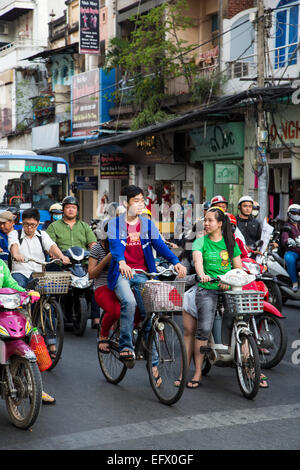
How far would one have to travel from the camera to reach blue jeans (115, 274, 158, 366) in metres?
6.13

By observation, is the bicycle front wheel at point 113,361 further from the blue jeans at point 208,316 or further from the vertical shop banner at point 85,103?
the vertical shop banner at point 85,103

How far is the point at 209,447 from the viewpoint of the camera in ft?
15.9

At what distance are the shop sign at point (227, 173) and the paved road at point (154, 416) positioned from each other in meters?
13.3

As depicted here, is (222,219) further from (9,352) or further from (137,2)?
(137,2)

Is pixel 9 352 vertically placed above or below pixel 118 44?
below

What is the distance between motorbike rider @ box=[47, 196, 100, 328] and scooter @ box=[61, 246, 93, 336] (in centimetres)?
17

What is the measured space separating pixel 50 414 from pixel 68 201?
4236mm

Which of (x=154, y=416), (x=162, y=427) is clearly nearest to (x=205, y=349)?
(x=154, y=416)

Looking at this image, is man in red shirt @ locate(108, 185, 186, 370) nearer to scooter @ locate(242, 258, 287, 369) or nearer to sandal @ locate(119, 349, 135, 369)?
sandal @ locate(119, 349, 135, 369)

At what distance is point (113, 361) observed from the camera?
269 inches

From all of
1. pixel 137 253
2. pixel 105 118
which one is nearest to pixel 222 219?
pixel 137 253

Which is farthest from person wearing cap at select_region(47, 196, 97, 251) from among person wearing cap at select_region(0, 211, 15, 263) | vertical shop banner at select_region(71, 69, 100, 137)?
vertical shop banner at select_region(71, 69, 100, 137)

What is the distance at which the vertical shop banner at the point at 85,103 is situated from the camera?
2844 cm

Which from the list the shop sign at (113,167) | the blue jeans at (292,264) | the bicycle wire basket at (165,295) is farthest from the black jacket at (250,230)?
the shop sign at (113,167)
